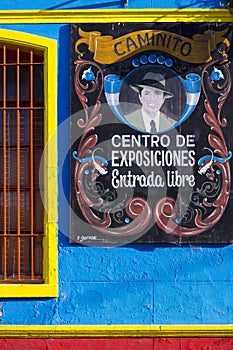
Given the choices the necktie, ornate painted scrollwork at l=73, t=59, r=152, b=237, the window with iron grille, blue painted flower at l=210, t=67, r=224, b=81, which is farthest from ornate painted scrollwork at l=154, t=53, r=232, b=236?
the window with iron grille

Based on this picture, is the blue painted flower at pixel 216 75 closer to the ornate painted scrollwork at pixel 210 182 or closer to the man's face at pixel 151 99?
the ornate painted scrollwork at pixel 210 182

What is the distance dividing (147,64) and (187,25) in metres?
0.58

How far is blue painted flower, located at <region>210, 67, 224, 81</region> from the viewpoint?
8.98 meters

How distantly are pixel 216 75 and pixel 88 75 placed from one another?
4.40 ft

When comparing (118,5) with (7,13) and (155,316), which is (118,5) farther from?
(155,316)

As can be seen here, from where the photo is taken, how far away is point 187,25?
29.4ft

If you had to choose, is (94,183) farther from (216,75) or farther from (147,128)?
(216,75)

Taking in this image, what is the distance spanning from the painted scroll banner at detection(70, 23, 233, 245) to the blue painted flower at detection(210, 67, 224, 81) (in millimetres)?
10

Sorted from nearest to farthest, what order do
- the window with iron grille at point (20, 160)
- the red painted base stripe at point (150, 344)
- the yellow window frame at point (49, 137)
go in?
1. the red painted base stripe at point (150, 344)
2. the yellow window frame at point (49, 137)
3. the window with iron grille at point (20, 160)

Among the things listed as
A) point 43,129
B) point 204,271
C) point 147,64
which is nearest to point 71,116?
point 43,129

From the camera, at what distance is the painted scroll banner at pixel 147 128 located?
352 inches

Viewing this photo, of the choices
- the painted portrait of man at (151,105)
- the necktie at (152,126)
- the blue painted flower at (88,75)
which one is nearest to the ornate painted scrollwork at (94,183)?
the blue painted flower at (88,75)

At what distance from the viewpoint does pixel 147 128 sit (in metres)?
8.98

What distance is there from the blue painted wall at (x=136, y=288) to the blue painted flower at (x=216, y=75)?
69.4 inches
